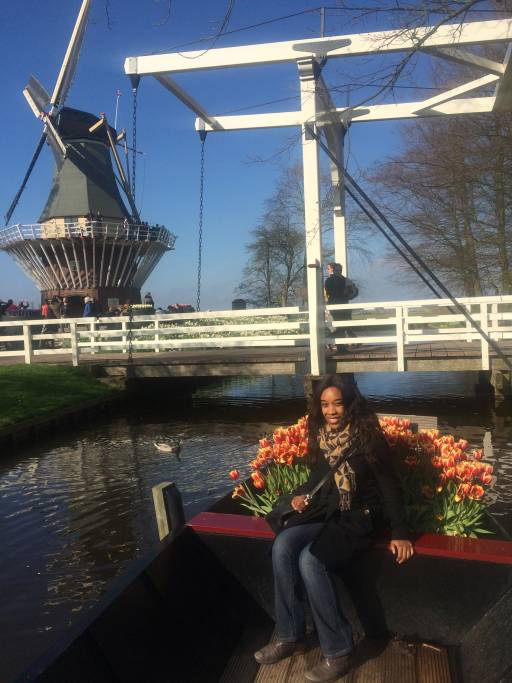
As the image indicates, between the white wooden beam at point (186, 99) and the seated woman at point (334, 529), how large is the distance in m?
7.80

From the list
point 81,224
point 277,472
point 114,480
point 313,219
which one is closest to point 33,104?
point 81,224

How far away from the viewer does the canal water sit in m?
4.86

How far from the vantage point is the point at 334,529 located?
291 cm

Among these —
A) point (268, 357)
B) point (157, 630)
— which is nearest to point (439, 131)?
point (268, 357)

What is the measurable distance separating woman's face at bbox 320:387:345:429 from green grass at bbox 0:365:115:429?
816 centimetres

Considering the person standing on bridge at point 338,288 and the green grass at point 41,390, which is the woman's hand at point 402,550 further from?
the person standing on bridge at point 338,288

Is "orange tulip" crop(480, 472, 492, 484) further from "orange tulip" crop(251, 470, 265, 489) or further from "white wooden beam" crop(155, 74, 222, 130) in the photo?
"white wooden beam" crop(155, 74, 222, 130)

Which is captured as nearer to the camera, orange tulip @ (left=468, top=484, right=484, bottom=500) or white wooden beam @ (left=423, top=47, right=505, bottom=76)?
orange tulip @ (left=468, top=484, right=484, bottom=500)

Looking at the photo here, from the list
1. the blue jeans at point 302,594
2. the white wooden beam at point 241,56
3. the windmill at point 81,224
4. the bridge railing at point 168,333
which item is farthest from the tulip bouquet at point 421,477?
the windmill at point 81,224

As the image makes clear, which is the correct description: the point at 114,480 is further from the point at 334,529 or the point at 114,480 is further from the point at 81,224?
the point at 81,224

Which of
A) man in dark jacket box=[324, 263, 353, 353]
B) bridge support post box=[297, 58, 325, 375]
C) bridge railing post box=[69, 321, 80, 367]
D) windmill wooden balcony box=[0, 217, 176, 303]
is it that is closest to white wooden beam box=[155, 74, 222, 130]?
bridge support post box=[297, 58, 325, 375]

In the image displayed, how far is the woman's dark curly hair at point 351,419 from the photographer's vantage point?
10.1 ft

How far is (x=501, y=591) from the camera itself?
2750 millimetres

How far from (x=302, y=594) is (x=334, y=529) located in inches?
13.5
